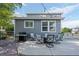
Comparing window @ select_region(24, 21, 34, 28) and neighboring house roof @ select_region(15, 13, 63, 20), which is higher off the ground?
neighboring house roof @ select_region(15, 13, 63, 20)

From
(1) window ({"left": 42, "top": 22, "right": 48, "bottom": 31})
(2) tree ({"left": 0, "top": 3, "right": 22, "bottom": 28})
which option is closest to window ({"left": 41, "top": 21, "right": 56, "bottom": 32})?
(1) window ({"left": 42, "top": 22, "right": 48, "bottom": 31})

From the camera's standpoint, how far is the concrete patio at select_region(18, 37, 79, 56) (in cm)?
667

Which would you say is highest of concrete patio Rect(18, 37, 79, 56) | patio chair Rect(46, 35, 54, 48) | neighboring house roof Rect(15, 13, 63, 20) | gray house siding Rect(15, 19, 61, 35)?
neighboring house roof Rect(15, 13, 63, 20)

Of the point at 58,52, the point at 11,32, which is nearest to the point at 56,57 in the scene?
the point at 58,52

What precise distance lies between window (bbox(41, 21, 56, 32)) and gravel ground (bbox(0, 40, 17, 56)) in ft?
3.12

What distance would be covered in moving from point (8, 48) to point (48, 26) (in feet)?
4.29

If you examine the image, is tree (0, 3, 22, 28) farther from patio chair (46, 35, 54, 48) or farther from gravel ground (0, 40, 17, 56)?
patio chair (46, 35, 54, 48)

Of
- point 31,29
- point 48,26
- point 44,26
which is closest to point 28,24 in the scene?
point 31,29

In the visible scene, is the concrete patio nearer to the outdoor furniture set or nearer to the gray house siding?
the outdoor furniture set

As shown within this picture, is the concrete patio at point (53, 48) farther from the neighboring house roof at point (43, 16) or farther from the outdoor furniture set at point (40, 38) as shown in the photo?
the neighboring house roof at point (43, 16)

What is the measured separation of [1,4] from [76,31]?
2.23m

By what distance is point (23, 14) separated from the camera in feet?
21.8

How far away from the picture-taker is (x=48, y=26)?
6695 mm

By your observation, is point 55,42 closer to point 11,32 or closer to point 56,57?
point 56,57
